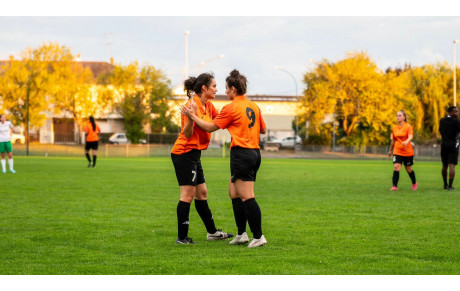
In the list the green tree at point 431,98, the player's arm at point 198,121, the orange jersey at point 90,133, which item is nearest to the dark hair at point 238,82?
the player's arm at point 198,121

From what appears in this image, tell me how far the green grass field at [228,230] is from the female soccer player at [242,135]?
1.69ft

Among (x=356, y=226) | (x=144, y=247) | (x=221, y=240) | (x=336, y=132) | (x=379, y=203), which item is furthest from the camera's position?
(x=336, y=132)

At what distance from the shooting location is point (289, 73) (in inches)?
2435

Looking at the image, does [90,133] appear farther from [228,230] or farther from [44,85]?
[44,85]

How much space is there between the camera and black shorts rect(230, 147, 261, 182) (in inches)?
282

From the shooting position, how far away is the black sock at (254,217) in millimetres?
7211

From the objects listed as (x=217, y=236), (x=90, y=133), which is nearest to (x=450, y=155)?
(x=217, y=236)

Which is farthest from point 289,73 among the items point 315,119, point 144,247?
point 144,247

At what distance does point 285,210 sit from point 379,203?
2.29 meters

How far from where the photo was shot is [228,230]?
8820mm

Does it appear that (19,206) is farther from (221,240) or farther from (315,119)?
(315,119)

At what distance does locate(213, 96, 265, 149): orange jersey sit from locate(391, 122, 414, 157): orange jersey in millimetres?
8803

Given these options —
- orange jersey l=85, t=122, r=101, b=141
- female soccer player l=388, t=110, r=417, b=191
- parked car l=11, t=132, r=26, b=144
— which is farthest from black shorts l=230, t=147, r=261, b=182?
parked car l=11, t=132, r=26, b=144

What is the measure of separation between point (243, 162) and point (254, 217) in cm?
66
